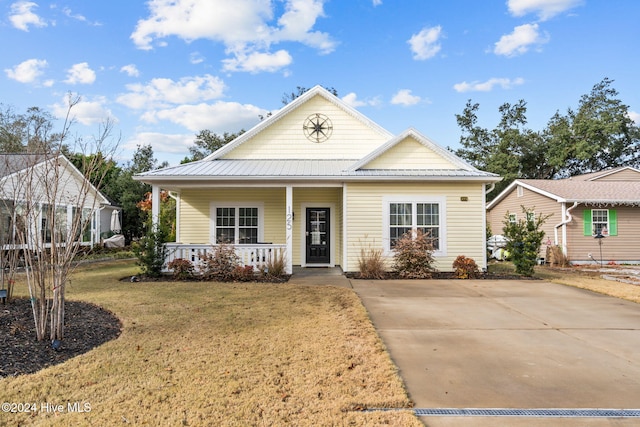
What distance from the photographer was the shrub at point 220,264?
10248 mm

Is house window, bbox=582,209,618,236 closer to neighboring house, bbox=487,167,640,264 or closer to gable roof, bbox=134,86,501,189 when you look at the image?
neighboring house, bbox=487,167,640,264

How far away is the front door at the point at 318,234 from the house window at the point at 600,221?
11.6 metres

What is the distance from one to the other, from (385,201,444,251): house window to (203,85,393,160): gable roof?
11.2ft

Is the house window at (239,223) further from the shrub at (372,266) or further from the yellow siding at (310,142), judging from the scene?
the shrub at (372,266)

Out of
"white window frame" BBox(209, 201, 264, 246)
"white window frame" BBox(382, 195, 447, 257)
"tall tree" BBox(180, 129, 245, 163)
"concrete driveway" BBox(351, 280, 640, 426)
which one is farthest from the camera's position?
"tall tree" BBox(180, 129, 245, 163)

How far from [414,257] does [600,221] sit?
34.5 feet

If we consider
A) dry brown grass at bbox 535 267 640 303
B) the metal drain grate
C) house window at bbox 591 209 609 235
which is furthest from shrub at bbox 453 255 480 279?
house window at bbox 591 209 609 235

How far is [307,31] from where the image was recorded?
17.4 metres

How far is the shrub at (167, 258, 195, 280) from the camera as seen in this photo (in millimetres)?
10312

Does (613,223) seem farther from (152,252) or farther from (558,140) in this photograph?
(152,252)

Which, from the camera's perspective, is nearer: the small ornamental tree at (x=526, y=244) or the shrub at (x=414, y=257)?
the shrub at (x=414, y=257)

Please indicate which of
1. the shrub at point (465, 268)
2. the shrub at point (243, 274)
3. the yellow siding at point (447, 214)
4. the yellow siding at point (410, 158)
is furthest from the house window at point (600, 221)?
the shrub at point (243, 274)

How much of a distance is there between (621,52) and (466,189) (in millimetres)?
15347

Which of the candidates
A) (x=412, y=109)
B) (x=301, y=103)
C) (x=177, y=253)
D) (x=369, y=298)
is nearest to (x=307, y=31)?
(x=301, y=103)
